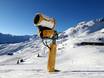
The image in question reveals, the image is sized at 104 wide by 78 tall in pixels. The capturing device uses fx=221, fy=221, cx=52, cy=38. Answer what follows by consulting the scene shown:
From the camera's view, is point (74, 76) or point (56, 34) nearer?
point (74, 76)

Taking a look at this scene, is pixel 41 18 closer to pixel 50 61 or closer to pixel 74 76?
pixel 50 61

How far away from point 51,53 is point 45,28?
4.71 ft

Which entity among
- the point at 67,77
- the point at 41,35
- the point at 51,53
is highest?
the point at 41,35

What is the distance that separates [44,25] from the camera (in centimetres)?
1218

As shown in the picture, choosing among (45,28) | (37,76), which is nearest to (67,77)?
(37,76)

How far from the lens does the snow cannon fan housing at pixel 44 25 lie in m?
12.0

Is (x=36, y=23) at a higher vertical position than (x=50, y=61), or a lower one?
higher

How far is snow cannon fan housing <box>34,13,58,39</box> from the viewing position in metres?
12.0

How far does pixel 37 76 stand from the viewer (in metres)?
9.97

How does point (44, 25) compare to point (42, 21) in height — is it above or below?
below

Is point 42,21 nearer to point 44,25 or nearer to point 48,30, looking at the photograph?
point 44,25

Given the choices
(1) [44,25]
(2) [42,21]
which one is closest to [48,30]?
(1) [44,25]

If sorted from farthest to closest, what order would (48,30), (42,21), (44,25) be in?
1. (48,30)
2. (44,25)
3. (42,21)

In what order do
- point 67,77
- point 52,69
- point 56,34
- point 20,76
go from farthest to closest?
point 56,34 < point 52,69 < point 20,76 < point 67,77
